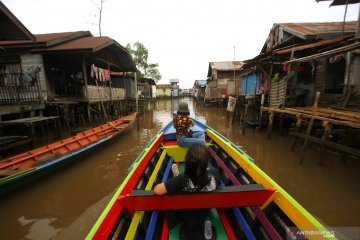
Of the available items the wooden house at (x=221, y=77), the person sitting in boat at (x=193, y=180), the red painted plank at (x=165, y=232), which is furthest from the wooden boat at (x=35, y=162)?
the wooden house at (x=221, y=77)

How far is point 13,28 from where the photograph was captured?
6.41 metres

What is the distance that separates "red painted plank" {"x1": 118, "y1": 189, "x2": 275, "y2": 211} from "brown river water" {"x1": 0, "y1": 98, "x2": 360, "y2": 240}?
2.07m

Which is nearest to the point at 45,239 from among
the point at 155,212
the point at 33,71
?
the point at 155,212

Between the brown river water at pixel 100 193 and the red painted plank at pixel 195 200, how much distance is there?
2.07 metres

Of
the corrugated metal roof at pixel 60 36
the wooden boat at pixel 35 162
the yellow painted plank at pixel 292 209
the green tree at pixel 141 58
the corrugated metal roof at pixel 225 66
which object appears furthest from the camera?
the green tree at pixel 141 58

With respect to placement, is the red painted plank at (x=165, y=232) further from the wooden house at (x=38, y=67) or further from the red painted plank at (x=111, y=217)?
the wooden house at (x=38, y=67)

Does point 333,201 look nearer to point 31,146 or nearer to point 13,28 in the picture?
point 31,146

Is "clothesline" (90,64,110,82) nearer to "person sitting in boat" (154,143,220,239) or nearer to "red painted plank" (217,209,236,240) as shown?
"person sitting in boat" (154,143,220,239)

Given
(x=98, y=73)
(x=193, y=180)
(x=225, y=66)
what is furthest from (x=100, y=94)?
(x=225, y=66)

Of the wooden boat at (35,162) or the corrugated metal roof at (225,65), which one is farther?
A: the corrugated metal roof at (225,65)

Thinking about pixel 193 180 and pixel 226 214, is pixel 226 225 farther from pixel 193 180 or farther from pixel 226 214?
pixel 193 180

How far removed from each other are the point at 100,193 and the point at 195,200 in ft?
11.5

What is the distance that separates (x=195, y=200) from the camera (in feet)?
6.19

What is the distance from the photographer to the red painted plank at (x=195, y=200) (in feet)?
6.17
